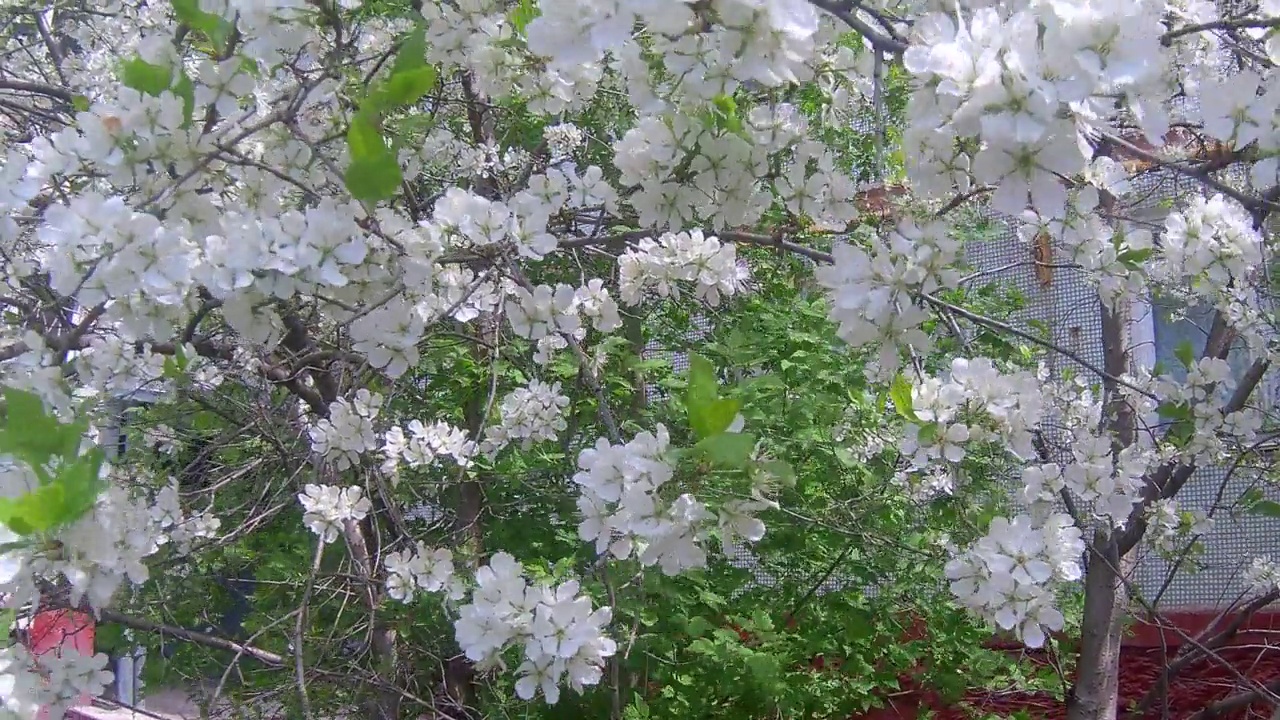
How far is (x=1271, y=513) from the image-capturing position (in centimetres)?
207

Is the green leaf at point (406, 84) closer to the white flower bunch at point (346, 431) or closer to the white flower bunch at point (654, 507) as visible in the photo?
the white flower bunch at point (654, 507)

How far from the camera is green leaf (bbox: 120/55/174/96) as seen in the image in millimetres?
1218

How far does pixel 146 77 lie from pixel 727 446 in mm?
848

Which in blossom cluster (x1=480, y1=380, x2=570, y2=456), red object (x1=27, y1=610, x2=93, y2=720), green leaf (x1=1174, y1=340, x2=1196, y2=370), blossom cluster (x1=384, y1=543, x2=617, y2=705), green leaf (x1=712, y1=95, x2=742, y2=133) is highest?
green leaf (x1=1174, y1=340, x2=1196, y2=370)

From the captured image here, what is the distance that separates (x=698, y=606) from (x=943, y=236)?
1.99 metres

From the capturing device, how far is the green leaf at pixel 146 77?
4.00 ft

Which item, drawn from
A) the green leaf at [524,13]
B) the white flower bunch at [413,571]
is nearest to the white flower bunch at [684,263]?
the green leaf at [524,13]

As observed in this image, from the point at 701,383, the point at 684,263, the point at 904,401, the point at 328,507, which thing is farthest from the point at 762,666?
the point at 701,383

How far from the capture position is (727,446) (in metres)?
1.04

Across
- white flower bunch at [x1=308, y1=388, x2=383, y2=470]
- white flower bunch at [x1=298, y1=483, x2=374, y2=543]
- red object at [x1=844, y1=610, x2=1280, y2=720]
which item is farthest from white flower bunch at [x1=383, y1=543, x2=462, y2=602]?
red object at [x1=844, y1=610, x2=1280, y2=720]

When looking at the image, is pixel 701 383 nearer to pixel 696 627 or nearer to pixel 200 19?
pixel 200 19

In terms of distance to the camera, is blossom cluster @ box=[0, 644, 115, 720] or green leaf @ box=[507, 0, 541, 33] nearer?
blossom cluster @ box=[0, 644, 115, 720]

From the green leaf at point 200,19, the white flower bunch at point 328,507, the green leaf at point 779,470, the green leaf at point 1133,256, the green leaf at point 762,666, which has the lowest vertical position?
the green leaf at point 779,470

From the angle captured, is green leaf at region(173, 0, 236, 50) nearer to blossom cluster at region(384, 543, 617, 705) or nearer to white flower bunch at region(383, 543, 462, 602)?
blossom cluster at region(384, 543, 617, 705)
